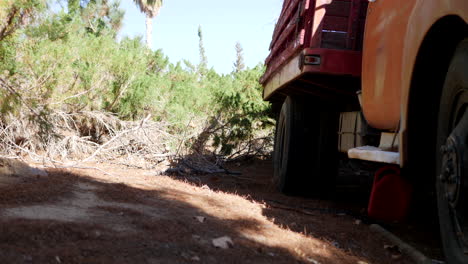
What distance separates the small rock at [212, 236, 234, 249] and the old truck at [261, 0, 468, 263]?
1.14 metres

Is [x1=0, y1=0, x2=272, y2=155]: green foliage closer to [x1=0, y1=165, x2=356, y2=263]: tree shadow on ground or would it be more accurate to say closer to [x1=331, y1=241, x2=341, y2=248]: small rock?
[x1=0, y1=165, x2=356, y2=263]: tree shadow on ground

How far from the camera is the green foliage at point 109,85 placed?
7.09 meters

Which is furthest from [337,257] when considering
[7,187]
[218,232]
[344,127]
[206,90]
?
[206,90]

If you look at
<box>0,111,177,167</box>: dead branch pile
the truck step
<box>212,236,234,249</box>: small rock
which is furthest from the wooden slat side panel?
<box>0,111,177,167</box>: dead branch pile

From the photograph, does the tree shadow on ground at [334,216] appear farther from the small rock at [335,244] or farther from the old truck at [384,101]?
the old truck at [384,101]

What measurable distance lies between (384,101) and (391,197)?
785mm

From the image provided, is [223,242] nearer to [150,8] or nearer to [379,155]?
[379,155]

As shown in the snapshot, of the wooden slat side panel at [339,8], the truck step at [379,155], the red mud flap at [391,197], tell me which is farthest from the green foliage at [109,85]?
the red mud flap at [391,197]

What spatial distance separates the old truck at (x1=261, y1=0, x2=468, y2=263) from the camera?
101 inches

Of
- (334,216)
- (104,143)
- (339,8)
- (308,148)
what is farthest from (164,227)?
(104,143)

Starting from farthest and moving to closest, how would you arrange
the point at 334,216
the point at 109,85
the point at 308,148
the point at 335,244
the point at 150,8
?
1. the point at 150,8
2. the point at 109,85
3. the point at 308,148
4. the point at 334,216
5. the point at 335,244

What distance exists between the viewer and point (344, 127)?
5.70 meters

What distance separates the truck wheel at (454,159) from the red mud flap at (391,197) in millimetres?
796

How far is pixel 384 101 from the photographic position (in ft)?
13.0
